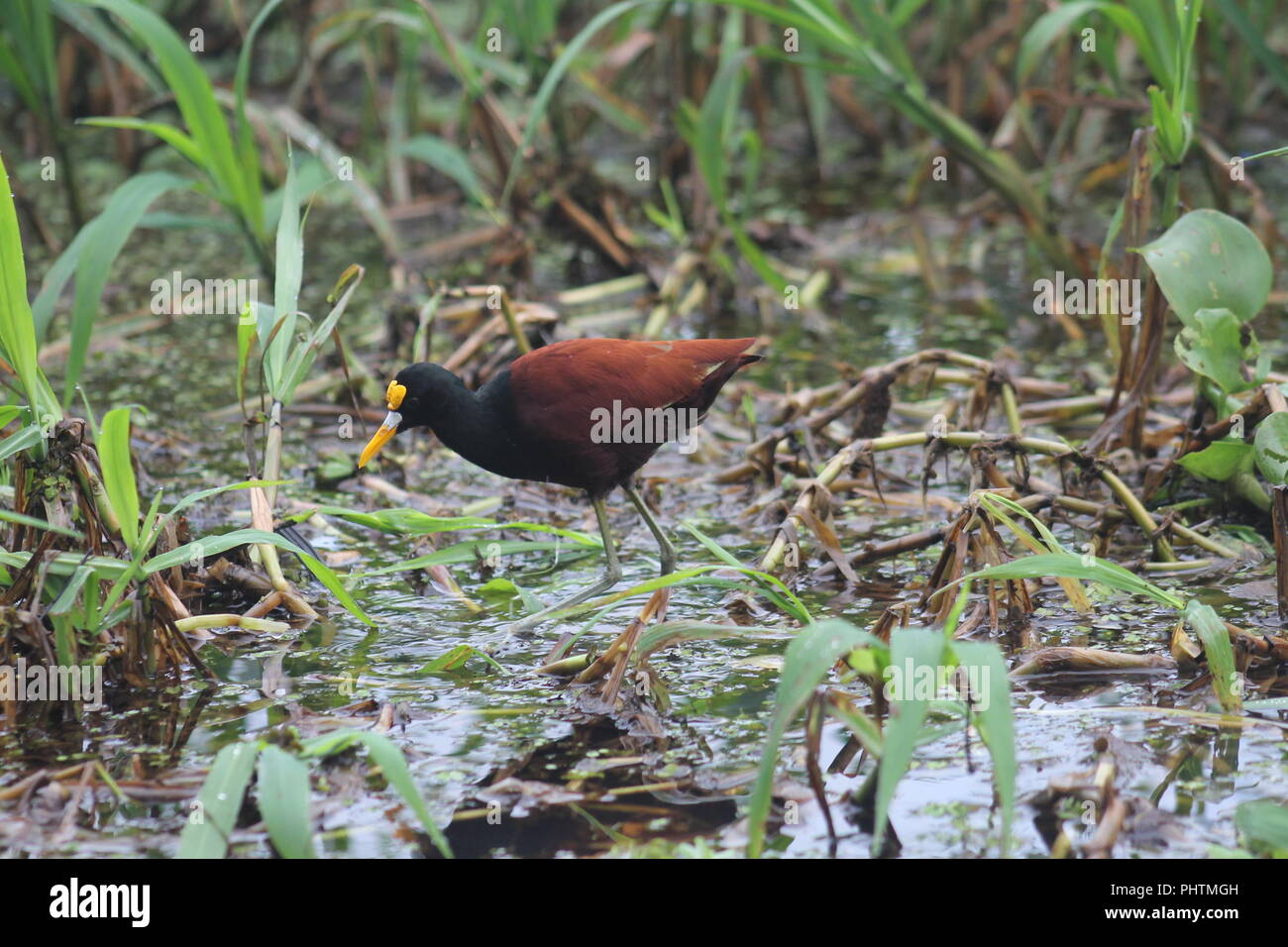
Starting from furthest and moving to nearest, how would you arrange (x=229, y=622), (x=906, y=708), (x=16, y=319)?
(x=229, y=622) < (x=16, y=319) < (x=906, y=708)

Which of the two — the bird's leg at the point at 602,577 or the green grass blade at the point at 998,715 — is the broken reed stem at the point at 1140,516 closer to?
the bird's leg at the point at 602,577

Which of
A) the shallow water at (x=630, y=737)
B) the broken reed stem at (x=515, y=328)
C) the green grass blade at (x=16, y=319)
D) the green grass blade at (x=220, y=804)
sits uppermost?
the green grass blade at (x=16, y=319)

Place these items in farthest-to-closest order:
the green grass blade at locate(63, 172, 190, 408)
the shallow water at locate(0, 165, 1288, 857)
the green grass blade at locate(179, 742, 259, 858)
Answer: the green grass blade at locate(63, 172, 190, 408) < the shallow water at locate(0, 165, 1288, 857) < the green grass blade at locate(179, 742, 259, 858)

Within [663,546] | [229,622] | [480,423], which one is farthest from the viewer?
[663,546]

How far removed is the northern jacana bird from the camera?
3.65 m

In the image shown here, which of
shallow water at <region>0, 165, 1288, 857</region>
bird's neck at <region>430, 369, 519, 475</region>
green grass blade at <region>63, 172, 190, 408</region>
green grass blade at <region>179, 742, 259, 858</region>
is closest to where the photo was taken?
green grass blade at <region>179, 742, 259, 858</region>

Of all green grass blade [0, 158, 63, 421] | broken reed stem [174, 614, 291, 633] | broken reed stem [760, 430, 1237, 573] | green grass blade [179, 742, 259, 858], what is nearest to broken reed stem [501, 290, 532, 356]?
broken reed stem [760, 430, 1237, 573]

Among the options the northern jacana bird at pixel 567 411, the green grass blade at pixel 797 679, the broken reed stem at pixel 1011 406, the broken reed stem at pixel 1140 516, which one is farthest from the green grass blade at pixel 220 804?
the broken reed stem at pixel 1011 406

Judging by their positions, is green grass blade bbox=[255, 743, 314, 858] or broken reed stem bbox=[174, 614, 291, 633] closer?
green grass blade bbox=[255, 743, 314, 858]

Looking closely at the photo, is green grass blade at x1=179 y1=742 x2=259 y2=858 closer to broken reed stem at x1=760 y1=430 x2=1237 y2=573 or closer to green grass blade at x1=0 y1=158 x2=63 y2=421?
green grass blade at x1=0 y1=158 x2=63 y2=421

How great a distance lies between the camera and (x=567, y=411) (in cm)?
365

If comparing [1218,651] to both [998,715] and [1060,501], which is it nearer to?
A: [998,715]

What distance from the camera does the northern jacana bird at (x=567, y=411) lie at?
3.65m

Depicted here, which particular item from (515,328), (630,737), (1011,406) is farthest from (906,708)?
(515,328)
